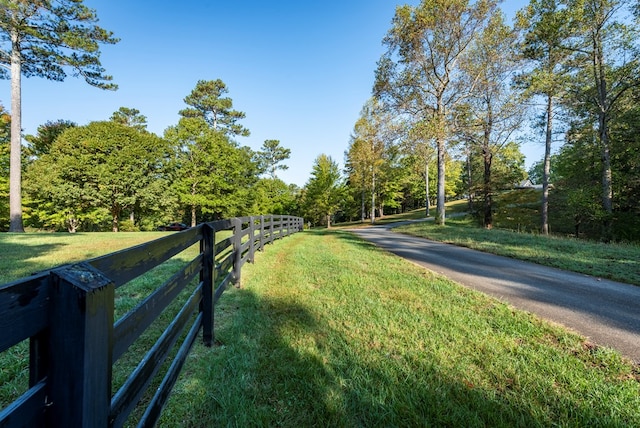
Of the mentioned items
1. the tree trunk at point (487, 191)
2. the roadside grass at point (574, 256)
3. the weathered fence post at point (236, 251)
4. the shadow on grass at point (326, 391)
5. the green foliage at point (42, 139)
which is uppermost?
the green foliage at point (42, 139)

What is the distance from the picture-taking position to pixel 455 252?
8617 millimetres

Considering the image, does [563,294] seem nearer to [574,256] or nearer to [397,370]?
[397,370]

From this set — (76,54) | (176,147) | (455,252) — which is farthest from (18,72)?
(455,252)

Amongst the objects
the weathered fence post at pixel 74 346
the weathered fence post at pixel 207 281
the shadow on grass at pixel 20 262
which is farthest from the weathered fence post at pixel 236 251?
the weathered fence post at pixel 74 346

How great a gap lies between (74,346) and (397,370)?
232cm

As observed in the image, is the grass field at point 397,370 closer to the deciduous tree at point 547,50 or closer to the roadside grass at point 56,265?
the roadside grass at point 56,265

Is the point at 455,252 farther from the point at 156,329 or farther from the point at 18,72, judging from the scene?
the point at 18,72

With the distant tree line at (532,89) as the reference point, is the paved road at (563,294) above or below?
below

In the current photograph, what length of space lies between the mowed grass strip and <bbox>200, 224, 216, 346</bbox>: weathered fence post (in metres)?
0.15

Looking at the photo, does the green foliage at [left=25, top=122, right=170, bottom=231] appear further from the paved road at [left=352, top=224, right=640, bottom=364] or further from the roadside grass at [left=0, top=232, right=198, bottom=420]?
the paved road at [left=352, top=224, right=640, bottom=364]

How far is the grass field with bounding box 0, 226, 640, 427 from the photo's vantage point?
1967 mm

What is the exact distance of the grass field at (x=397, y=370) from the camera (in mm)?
A: 1967

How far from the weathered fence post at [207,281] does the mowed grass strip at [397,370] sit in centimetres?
15

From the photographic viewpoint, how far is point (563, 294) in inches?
177
